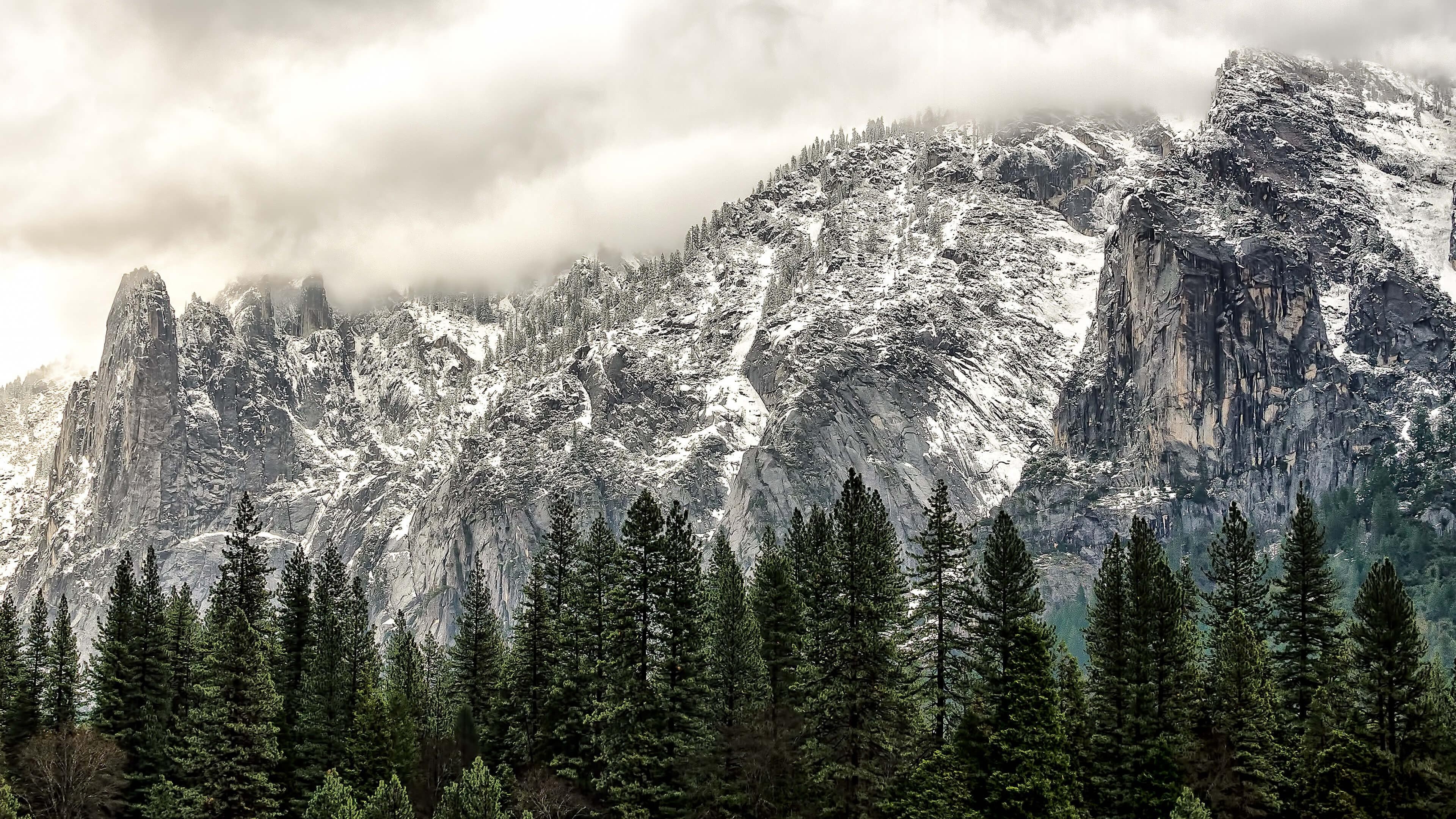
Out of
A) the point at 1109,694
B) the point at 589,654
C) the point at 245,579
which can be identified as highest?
the point at 245,579

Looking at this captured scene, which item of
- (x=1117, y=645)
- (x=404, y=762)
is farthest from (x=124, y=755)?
(x=1117, y=645)

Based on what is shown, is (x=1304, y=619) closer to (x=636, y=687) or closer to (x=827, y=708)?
(x=827, y=708)

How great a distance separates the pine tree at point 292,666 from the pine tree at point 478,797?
1481cm

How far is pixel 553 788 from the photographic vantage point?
77812 millimetres

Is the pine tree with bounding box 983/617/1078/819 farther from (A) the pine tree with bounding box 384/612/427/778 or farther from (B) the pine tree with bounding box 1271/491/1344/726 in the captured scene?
(A) the pine tree with bounding box 384/612/427/778

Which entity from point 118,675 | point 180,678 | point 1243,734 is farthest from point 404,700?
point 1243,734

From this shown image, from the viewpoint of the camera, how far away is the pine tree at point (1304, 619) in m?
83.9

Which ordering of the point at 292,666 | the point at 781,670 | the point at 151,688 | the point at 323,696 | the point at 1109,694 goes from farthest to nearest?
the point at 292,666 < the point at 151,688 < the point at 323,696 < the point at 781,670 < the point at 1109,694

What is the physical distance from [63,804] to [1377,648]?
7512 centimetres

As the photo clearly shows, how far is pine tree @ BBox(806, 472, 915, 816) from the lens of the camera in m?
71.4

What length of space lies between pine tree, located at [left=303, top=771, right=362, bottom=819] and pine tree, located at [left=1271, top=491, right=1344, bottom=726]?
5441cm

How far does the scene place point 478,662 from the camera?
3935 inches

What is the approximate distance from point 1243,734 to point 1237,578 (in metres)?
22.2

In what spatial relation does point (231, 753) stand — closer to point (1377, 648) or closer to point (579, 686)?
point (579, 686)
